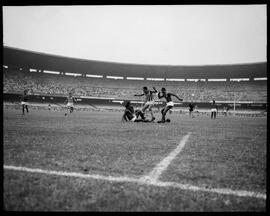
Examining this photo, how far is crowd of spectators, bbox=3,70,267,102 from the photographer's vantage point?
4756cm

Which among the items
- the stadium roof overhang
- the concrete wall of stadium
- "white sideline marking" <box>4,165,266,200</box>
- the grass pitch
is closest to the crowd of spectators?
the concrete wall of stadium

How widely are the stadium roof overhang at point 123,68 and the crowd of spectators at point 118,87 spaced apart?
1723mm

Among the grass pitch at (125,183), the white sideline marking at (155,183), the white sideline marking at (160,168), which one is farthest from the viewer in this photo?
the white sideline marking at (160,168)

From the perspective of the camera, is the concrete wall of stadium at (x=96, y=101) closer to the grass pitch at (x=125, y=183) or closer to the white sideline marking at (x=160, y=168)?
the white sideline marking at (x=160, y=168)

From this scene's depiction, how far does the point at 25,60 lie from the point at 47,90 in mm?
7150

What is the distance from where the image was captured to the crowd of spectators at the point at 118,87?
47562 millimetres

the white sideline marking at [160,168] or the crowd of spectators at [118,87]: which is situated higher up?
the crowd of spectators at [118,87]

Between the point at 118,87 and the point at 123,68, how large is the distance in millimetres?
4547

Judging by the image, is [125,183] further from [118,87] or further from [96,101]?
[118,87]

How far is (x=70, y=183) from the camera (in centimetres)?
296

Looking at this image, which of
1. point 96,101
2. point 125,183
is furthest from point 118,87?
point 125,183

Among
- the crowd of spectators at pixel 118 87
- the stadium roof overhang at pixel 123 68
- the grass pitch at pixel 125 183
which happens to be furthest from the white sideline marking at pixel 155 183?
the stadium roof overhang at pixel 123 68
